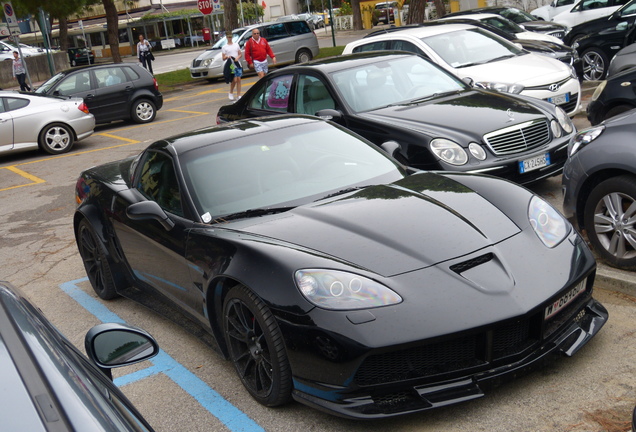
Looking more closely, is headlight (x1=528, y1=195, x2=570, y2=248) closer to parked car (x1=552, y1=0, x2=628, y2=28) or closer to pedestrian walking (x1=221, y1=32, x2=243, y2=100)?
pedestrian walking (x1=221, y1=32, x2=243, y2=100)

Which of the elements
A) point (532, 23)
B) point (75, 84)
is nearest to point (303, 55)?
point (532, 23)

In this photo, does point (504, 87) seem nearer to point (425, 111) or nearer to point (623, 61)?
point (623, 61)

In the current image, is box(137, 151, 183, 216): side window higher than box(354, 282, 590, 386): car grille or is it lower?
higher

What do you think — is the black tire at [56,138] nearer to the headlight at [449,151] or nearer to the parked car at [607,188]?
the headlight at [449,151]

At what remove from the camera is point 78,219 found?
6602mm

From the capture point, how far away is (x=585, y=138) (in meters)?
5.61

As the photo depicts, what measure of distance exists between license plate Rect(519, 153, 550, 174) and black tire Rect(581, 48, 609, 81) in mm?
8085

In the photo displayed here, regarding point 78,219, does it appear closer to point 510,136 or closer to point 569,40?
point 510,136

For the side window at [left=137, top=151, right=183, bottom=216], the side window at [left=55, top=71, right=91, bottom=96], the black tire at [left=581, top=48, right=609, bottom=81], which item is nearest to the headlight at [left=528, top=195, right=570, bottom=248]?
the side window at [left=137, top=151, right=183, bottom=216]

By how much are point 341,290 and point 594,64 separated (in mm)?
12585

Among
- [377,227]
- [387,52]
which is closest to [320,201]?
[377,227]

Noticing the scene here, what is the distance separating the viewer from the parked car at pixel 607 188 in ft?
17.1

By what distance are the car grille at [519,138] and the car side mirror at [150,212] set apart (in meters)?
3.56

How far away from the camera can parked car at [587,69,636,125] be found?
7.86 meters
